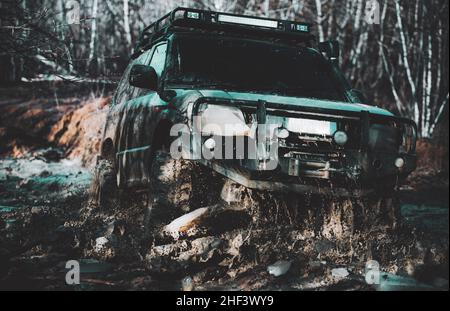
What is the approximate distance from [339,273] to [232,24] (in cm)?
295

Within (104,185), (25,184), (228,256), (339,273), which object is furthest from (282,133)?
(25,184)

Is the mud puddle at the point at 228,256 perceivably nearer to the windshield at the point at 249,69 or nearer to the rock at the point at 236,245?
the rock at the point at 236,245

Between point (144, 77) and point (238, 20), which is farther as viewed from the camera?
point (238, 20)

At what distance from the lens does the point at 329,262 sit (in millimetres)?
4586

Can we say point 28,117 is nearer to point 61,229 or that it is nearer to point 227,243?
point 61,229

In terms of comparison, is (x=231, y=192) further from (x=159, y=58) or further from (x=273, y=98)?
(x=159, y=58)

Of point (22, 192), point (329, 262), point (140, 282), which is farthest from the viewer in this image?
point (22, 192)

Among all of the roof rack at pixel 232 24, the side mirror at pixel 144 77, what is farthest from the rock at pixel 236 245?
the roof rack at pixel 232 24

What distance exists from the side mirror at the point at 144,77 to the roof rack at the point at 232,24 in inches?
31.4

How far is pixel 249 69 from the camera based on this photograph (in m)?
5.81

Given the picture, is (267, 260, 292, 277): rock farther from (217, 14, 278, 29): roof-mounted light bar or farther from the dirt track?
(217, 14, 278, 29): roof-mounted light bar

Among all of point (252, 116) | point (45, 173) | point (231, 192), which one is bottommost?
point (45, 173)

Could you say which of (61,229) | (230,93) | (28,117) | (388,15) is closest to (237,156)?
(230,93)
